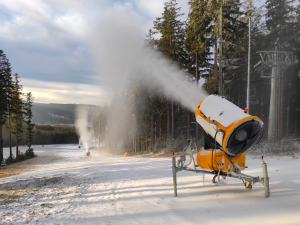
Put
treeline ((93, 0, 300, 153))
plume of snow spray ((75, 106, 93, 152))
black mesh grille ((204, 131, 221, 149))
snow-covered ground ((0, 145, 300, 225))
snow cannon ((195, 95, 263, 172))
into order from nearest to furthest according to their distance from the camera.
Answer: snow-covered ground ((0, 145, 300, 225))
snow cannon ((195, 95, 263, 172))
black mesh grille ((204, 131, 221, 149))
treeline ((93, 0, 300, 153))
plume of snow spray ((75, 106, 93, 152))

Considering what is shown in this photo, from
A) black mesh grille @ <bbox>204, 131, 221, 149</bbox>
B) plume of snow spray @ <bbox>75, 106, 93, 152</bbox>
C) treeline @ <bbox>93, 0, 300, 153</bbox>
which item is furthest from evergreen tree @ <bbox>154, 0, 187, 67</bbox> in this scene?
plume of snow spray @ <bbox>75, 106, 93, 152</bbox>

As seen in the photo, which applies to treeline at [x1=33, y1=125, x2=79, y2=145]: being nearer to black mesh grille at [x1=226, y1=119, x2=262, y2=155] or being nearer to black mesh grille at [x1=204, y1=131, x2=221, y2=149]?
black mesh grille at [x1=204, y1=131, x2=221, y2=149]

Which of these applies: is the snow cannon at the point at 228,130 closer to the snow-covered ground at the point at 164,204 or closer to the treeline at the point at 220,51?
the snow-covered ground at the point at 164,204

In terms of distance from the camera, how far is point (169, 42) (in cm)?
2838

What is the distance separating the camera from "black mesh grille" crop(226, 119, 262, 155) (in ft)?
18.7

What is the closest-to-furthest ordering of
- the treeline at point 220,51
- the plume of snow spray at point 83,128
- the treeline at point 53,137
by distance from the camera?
the treeline at point 220,51, the treeline at point 53,137, the plume of snow spray at point 83,128

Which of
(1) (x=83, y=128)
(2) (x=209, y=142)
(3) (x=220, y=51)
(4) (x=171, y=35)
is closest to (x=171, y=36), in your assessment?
(4) (x=171, y=35)

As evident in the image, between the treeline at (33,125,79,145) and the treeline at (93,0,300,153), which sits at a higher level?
the treeline at (93,0,300,153)

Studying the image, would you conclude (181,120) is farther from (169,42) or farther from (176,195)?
(176,195)

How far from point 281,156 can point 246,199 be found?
901 cm

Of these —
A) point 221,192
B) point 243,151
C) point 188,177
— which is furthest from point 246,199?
point 188,177

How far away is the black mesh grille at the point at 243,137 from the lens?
18.7 ft

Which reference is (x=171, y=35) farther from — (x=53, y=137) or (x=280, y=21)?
(x=53, y=137)

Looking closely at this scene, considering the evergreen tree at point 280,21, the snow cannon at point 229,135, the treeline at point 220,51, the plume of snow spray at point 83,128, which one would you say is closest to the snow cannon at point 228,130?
the snow cannon at point 229,135
